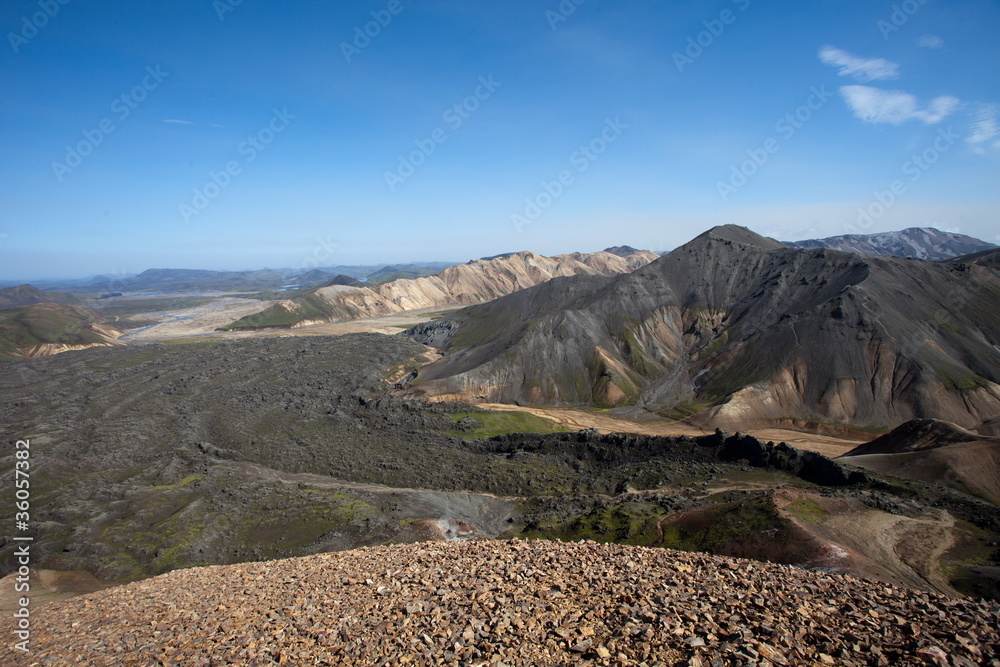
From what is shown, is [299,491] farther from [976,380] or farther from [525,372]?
[976,380]

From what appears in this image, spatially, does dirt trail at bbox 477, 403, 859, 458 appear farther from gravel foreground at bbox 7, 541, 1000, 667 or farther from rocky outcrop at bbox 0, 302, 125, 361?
rocky outcrop at bbox 0, 302, 125, 361

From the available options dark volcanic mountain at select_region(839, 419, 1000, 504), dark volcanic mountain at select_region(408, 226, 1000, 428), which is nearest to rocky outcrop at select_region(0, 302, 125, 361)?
dark volcanic mountain at select_region(408, 226, 1000, 428)

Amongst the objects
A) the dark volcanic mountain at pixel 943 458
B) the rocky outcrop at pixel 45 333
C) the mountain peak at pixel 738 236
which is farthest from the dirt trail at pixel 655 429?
the rocky outcrop at pixel 45 333

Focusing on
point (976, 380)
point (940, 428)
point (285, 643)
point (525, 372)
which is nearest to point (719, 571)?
point (285, 643)

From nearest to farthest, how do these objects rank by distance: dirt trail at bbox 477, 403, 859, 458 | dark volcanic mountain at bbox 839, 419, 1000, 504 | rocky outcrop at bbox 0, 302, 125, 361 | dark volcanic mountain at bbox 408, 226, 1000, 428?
1. dark volcanic mountain at bbox 839, 419, 1000, 504
2. dirt trail at bbox 477, 403, 859, 458
3. dark volcanic mountain at bbox 408, 226, 1000, 428
4. rocky outcrop at bbox 0, 302, 125, 361

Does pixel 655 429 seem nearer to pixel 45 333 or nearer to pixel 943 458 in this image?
pixel 943 458

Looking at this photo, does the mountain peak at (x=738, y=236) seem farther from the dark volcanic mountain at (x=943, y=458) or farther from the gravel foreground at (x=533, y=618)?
the gravel foreground at (x=533, y=618)
